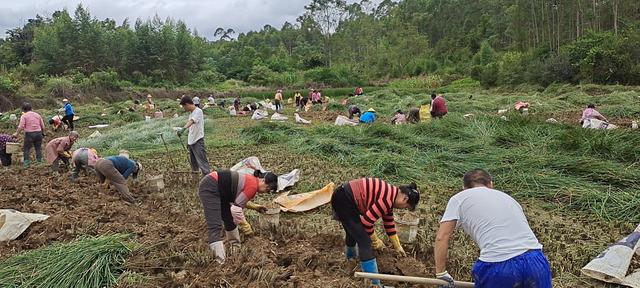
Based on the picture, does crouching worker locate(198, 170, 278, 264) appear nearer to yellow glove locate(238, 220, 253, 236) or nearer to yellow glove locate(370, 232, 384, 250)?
yellow glove locate(238, 220, 253, 236)

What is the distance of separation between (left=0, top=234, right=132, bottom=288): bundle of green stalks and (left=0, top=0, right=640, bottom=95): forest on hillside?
1919cm

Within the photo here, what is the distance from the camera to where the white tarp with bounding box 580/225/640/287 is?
10.3 ft

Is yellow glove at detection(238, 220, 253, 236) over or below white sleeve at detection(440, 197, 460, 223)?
below

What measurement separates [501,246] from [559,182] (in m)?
3.66

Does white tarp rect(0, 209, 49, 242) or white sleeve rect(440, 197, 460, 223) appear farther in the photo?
white tarp rect(0, 209, 49, 242)

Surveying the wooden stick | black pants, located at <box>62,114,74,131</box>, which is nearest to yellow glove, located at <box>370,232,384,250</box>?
the wooden stick

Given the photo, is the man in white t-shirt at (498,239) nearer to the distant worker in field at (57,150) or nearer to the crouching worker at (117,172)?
the crouching worker at (117,172)

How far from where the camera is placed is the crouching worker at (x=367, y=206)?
10.4ft

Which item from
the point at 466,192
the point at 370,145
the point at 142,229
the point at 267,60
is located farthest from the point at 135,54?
the point at 466,192

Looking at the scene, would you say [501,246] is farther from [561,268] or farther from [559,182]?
[559,182]

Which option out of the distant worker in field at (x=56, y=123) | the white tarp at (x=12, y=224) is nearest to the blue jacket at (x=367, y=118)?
the distant worker in field at (x=56, y=123)

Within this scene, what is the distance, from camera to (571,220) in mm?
4613

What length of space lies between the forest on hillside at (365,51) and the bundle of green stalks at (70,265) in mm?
19187

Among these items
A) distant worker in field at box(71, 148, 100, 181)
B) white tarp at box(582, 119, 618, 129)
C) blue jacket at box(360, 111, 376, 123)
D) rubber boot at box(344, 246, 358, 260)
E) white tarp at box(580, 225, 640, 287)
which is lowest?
white tarp at box(582, 119, 618, 129)
